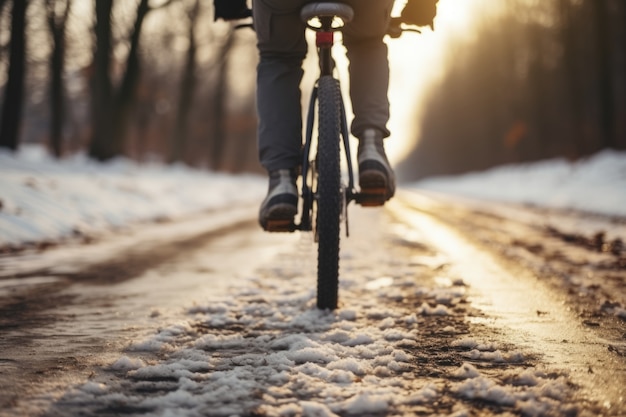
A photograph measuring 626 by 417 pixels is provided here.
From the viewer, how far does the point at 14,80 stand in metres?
12.1

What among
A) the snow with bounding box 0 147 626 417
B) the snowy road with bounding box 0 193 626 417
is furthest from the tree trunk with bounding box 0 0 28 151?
the snow with bounding box 0 147 626 417

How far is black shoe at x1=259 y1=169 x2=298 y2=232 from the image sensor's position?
266 centimetres

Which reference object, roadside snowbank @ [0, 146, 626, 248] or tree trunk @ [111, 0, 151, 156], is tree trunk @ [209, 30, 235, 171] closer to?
tree trunk @ [111, 0, 151, 156]

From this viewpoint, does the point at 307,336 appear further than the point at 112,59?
No

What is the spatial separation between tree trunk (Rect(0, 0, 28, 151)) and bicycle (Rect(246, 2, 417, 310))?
11.4m

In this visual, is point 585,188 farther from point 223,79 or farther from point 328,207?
point 223,79

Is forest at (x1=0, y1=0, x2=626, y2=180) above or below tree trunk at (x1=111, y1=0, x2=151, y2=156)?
above

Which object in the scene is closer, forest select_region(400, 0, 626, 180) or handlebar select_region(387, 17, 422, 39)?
handlebar select_region(387, 17, 422, 39)

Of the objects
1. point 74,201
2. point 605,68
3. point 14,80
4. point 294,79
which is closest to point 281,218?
point 294,79

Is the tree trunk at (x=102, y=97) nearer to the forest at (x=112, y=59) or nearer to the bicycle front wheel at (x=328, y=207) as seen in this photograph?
the forest at (x=112, y=59)

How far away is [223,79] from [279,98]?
951 inches

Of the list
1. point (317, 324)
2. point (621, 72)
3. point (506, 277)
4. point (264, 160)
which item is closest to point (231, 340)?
point (317, 324)

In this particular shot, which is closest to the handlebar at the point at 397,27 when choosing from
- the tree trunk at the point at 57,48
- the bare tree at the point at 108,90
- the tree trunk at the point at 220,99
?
the bare tree at the point at 108,90

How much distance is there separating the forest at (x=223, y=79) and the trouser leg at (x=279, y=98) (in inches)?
440
